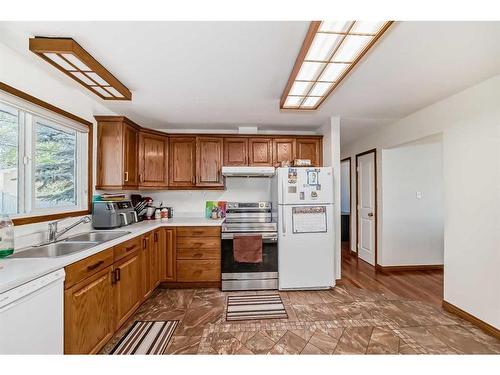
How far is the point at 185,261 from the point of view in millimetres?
3109

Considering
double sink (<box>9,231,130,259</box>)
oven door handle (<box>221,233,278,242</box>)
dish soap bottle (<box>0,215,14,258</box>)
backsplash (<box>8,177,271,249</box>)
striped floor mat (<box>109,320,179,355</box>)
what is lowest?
striped floor mat (<box>109,320,179,355</box>)

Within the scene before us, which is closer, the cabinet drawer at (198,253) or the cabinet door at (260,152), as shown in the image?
the cabinet drawer at (198,253)

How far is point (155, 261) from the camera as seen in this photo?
2914 millimetres

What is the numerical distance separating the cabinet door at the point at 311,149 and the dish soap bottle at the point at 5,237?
3232mm

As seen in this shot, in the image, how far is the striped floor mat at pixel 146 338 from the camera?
6.28 ft

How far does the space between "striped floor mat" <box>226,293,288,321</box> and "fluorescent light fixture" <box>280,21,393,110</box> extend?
224cm

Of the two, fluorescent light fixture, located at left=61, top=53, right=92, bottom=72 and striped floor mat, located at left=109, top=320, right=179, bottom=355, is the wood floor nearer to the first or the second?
striped floor mat, located at left=109, top=320, right=179, bottom=355

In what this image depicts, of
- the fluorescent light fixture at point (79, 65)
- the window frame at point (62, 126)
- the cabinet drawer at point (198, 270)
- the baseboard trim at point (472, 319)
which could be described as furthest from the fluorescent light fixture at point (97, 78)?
the baseboard trim at point (472, 319)

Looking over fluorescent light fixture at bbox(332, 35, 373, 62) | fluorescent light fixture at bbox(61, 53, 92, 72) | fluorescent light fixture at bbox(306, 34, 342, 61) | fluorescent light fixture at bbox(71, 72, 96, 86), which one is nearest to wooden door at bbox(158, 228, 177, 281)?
fluorescent light fixture at bbox(71, 72, 96, 86)

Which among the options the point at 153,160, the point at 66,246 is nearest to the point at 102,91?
the point at 153,160

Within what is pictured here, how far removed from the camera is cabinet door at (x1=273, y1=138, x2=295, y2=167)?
363cm

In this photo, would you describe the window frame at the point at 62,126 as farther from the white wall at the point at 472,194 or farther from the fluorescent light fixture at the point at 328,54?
the white wall at the point at 472,194

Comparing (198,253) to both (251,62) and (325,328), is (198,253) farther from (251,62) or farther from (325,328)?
(251,62)
